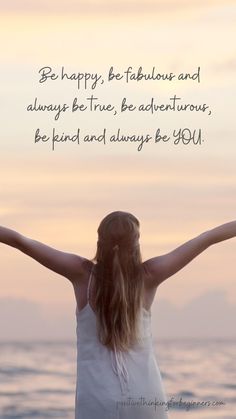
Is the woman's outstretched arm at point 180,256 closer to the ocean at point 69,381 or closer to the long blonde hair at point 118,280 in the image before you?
the long blonde hair at point 118,280

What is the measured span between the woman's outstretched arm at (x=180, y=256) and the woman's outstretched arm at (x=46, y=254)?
36cm

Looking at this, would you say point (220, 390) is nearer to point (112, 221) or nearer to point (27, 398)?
point (27, 398)

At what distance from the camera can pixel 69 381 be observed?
3042cm

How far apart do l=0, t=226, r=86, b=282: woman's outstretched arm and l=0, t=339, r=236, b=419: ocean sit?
9287 mm

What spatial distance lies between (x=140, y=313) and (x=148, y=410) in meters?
0.46

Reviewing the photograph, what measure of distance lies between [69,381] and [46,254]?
24.6m

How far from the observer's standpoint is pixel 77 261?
617 cm

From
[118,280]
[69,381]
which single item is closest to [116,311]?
[118,280]

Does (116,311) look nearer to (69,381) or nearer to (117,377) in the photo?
(117,377)

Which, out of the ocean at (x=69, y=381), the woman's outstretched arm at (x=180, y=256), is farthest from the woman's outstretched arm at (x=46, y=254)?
the ocean at (x=69, y=381)

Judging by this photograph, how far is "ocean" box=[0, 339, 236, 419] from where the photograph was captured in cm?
2444

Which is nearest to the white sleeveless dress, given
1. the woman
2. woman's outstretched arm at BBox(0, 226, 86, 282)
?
the woman

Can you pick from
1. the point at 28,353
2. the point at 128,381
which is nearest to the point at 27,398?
the point at 28,353

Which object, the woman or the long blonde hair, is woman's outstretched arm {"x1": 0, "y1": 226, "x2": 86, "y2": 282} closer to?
the woman
